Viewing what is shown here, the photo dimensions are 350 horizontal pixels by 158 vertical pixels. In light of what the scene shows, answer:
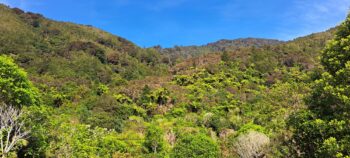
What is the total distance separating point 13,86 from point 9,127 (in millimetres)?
2773

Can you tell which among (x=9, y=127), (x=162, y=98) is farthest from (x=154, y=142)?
(x=9, y=127)

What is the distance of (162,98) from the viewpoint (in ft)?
183

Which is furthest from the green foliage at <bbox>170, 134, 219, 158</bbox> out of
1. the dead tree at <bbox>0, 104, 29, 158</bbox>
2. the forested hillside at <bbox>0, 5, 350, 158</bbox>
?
the dead tree at <bbox>0, 104, 29, 158</bbox>

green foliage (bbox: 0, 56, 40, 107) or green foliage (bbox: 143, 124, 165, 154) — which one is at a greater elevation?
green foliage (bbox: 0, 56, 40, 107)

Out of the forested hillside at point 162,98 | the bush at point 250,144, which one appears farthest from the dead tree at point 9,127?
the bush at point 250,144

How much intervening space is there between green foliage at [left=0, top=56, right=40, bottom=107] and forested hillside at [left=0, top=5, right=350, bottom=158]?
60mm

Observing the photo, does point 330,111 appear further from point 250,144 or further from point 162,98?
Answer: point 162,98

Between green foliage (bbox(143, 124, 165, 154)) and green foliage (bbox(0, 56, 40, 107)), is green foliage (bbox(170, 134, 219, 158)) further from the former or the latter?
green foliage (bbox(0, 56, 40, 107))

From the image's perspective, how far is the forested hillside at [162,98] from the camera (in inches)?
495

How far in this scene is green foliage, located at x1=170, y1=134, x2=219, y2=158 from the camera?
3206cm

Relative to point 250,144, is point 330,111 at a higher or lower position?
higher

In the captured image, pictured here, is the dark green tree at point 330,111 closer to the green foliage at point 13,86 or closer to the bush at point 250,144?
the green foliage at point 13,86

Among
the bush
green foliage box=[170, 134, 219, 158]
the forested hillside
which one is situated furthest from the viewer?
green foliage box=[170, 134, 219, 158]

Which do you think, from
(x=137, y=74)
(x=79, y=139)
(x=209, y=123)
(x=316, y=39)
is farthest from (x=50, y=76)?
(x=316, y=39)
